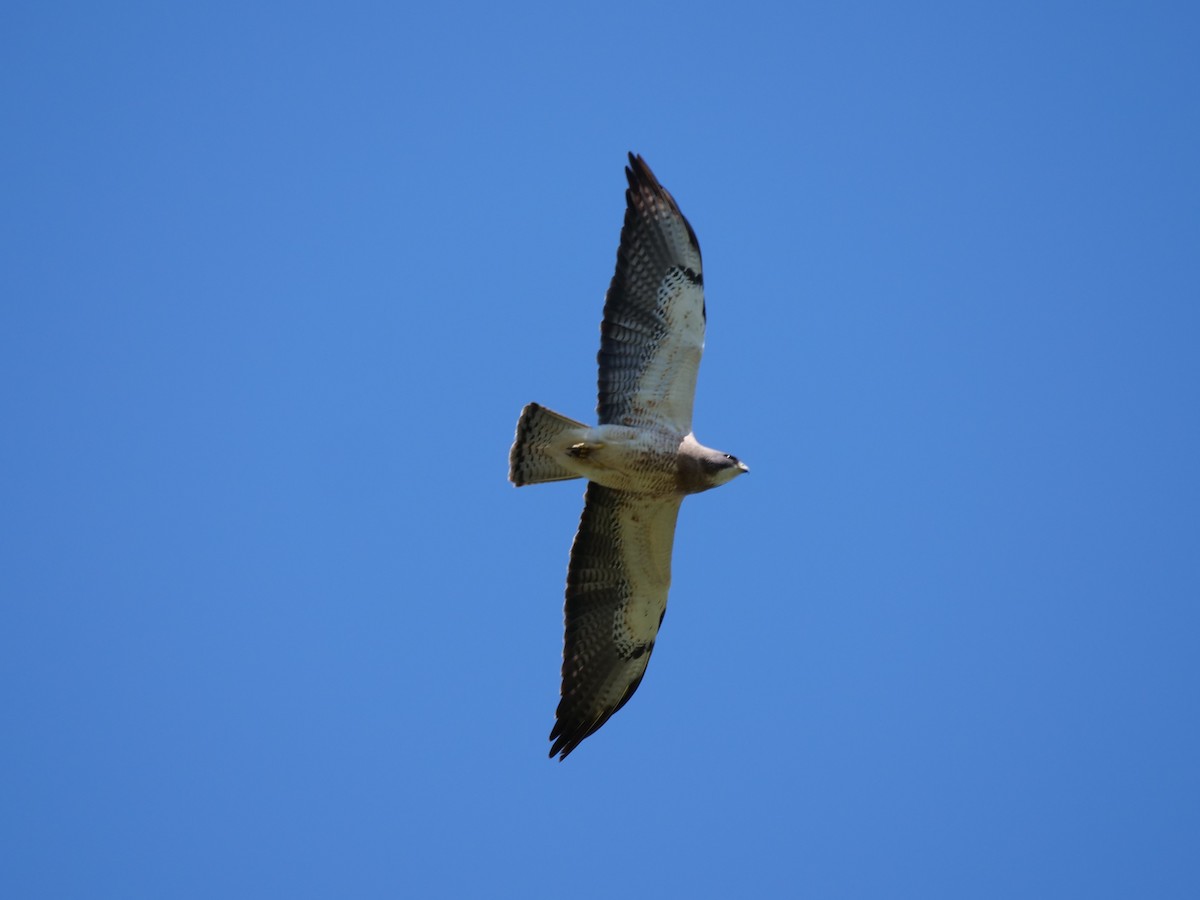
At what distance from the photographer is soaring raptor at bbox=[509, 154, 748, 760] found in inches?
386

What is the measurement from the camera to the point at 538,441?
386 inches

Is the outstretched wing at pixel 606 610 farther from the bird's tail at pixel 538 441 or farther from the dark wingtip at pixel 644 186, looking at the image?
the dark wingtip at pixel 644 186

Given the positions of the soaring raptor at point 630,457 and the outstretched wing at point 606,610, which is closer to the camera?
the soaring raptor at point 630,457

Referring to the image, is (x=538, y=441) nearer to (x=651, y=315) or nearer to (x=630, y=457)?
(x=630, y=457)

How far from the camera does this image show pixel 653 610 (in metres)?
10.5

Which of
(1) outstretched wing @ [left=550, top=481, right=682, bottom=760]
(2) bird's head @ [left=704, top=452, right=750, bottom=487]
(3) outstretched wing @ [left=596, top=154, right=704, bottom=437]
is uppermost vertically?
(3) outstretched wing @ [left=596, top=154, right=704, bottom=437]

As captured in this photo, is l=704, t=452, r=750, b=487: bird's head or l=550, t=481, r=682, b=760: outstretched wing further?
l=550, t=481, r=682, b=760: outstretched wing

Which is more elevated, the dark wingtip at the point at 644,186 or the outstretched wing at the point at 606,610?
the dark wingtip at the point at 644,186

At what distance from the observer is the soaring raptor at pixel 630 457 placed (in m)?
9.81

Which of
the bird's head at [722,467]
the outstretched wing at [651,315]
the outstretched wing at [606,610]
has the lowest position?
the outstretched wing at [606,610]

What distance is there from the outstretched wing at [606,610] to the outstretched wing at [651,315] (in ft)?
2.46

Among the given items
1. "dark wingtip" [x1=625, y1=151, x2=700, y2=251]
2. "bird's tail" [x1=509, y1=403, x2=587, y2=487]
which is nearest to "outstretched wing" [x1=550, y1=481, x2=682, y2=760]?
"bird's tail" [x1=509, y1=403, x2=587, y2=487]

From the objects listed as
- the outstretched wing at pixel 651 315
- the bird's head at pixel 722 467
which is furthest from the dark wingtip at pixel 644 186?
the bird's head at pixel 722 467

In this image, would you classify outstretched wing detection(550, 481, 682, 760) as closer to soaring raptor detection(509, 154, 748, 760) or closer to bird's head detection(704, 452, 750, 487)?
soaring raptor detection(509, 154, 748, 760)
